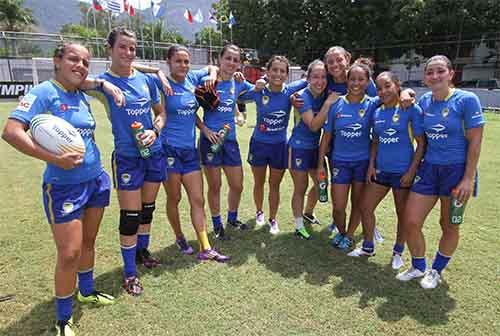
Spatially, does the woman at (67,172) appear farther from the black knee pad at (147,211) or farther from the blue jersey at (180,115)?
the blue jersey at (180,115)

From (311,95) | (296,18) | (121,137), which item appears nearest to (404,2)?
(296,18)

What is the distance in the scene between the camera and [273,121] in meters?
4.68

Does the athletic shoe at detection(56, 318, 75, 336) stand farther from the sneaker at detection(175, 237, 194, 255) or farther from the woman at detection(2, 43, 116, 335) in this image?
the sneaker at detection(175, 237, 194, 255)

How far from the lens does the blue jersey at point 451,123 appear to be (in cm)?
324

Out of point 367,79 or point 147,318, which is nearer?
point 147,318

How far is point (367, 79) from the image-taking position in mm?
3932

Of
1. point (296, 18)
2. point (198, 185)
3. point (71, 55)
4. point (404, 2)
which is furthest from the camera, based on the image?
point (296, 18)

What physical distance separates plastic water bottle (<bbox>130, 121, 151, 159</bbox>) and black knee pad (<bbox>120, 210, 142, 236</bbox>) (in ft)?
1.85

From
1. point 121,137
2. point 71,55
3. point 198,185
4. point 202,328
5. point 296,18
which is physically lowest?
point 202,328

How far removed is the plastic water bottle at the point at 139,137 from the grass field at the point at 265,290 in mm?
1357

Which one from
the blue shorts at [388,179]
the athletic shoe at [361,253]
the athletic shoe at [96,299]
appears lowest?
the athletic shoe at [361,253]

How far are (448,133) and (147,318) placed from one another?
3.13 m

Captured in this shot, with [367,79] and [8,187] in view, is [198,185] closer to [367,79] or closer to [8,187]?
[367,79]

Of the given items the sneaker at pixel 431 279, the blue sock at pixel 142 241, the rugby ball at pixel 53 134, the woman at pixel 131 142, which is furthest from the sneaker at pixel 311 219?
the rugby ball at pixel 53 134
